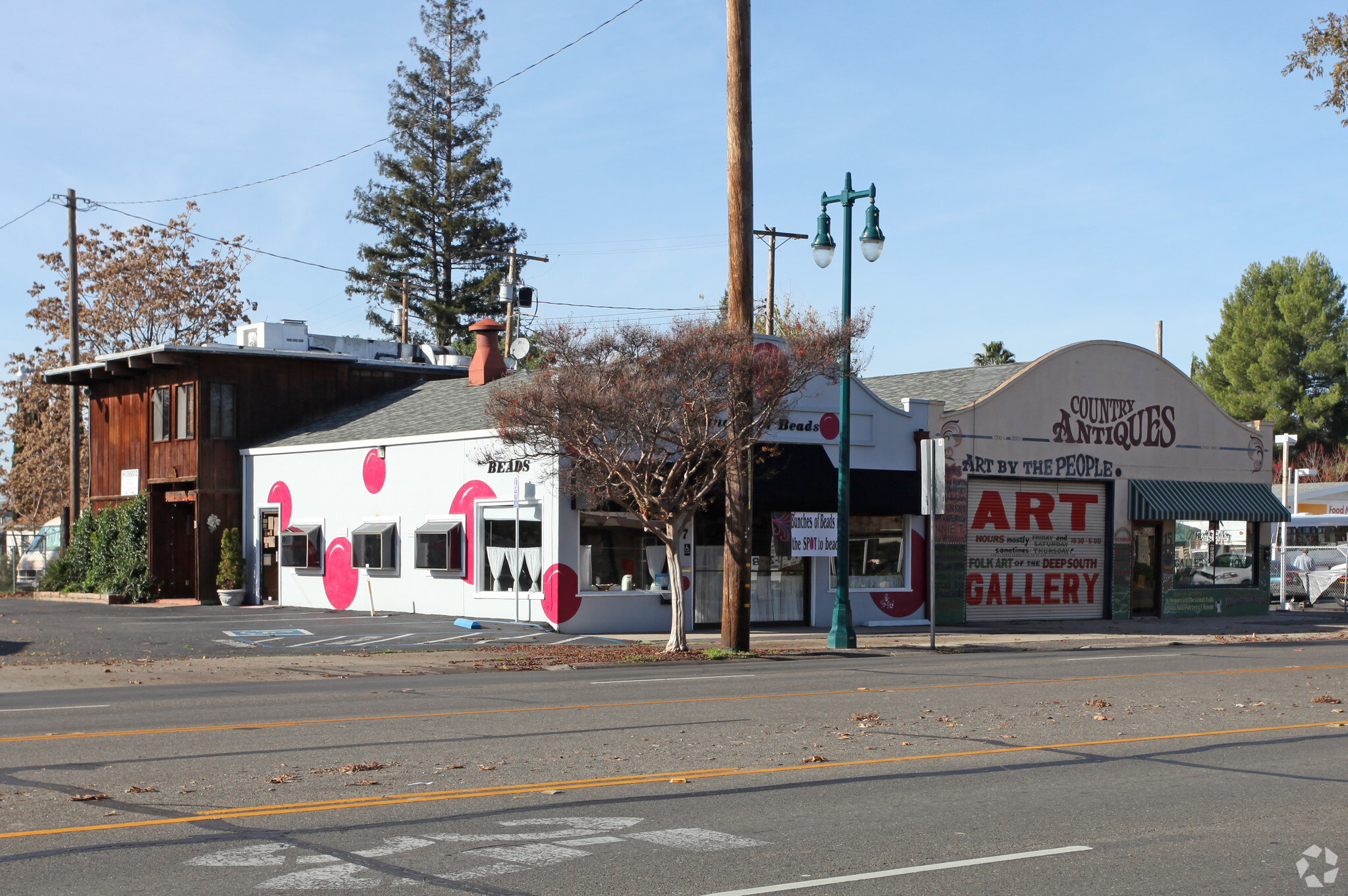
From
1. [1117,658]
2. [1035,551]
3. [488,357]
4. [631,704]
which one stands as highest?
[488,357]

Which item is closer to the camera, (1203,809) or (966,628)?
(1203,809)

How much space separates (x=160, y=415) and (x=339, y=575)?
8.31 m

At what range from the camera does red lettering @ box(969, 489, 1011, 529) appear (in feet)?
98.2

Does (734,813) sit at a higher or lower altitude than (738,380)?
lower

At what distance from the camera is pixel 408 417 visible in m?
31.2

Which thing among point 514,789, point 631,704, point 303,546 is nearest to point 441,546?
point 303,546

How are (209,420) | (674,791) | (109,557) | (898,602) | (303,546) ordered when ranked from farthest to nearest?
(109,557)
(209,420)
(303,546)
(898,602)
(674,791)

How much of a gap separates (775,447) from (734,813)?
698 inches

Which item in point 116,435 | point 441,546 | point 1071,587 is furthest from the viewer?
point 116,435

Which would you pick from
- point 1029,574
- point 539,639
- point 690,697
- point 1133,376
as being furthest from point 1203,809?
point 1133,376

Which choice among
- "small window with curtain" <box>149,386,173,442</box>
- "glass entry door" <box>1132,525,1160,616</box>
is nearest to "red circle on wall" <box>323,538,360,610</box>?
"small window with curtain" <box>149,386,173,442</box>

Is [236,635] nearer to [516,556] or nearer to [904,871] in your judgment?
[516,556]

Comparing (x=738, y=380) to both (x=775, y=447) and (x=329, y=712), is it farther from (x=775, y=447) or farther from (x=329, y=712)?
(x=329, y=712)

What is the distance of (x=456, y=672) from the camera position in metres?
18.2
